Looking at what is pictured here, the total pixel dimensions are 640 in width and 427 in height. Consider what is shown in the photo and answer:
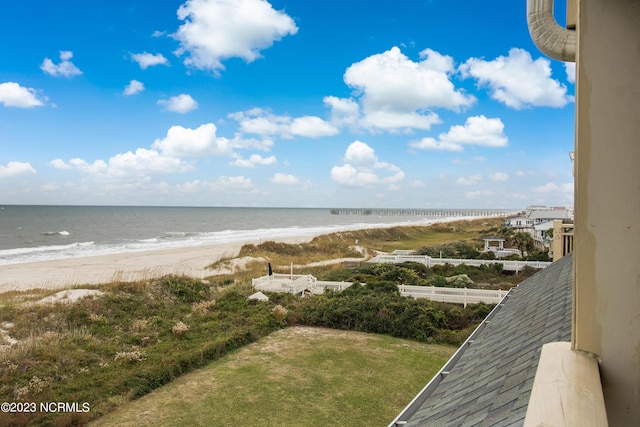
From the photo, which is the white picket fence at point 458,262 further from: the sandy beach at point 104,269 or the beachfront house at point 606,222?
the beachfront house at point 606,222

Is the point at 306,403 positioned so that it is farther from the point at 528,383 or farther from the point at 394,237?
the point at 394,237

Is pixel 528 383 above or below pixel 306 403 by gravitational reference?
above

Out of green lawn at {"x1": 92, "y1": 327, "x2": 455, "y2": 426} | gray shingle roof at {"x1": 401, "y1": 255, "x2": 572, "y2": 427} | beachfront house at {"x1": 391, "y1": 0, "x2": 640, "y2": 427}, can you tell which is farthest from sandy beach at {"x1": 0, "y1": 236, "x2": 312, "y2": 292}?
beachfront house at {"x1": 391, "y1": 0, "x2": 640, "y2": 427}

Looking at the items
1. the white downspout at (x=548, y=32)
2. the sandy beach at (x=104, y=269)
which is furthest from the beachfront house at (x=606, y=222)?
the sandy beach at (x=104, y=269)

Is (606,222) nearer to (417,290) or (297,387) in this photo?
(297,387)

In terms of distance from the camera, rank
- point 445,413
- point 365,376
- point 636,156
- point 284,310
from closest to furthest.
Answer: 1. point 636,156
2. point 445,413
3. point 365,376
4. point 284,310

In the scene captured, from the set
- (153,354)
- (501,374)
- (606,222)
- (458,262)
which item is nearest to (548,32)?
(606,222)

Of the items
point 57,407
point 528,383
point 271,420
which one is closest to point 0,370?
point 57,407
